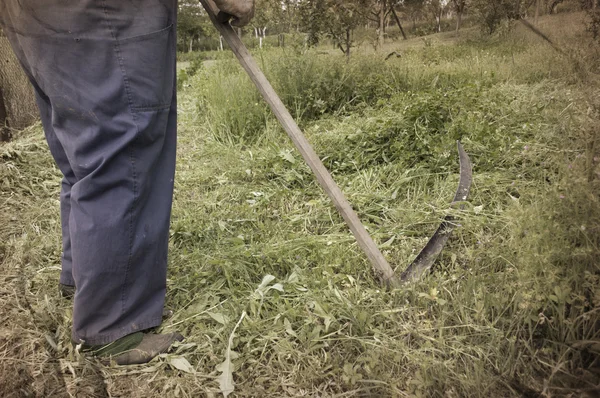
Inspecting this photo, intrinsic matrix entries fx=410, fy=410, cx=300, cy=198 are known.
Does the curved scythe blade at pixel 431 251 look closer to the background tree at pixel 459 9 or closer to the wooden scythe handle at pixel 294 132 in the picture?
the wooden scythe handle at pixel 294 132

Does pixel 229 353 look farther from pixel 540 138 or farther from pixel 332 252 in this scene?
pixel 540 138

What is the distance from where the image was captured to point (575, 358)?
115 cm

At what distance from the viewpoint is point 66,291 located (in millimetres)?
1873

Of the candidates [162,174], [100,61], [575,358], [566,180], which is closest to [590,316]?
[575,358]

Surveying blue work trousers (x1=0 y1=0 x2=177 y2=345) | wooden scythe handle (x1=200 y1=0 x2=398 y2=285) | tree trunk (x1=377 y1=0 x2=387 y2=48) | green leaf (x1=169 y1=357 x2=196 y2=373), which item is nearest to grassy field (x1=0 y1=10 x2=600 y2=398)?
green leaf (x1=169 y1=357 x2=196 y2=373)

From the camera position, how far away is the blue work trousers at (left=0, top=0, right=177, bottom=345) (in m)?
1.26

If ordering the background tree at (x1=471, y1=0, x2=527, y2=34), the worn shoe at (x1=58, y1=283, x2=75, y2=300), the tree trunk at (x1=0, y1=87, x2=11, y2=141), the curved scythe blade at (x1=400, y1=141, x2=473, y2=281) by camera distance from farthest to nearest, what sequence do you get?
the background tree at (x1=471, y1=0, x2=527, y2=34), the tree trunk at (x1=0, y1=87, x2=11, y2=141), the worn shoe at (x1=58, y1=283, x2=75, y2=300), the curved scythe blade at (x1=400, y1=141, x2=473, y2=281)

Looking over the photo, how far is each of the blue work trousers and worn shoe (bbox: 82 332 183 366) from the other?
0.14ft

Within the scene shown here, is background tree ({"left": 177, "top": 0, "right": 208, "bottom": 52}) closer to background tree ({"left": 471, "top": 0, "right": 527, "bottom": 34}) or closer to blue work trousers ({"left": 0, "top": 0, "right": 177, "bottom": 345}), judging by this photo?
background tree ({"left": 471, "top": 0, "right": 527, "bottom": 34})

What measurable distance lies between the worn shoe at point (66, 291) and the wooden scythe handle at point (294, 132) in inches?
48.1

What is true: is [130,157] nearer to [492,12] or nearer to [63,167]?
[63,167]

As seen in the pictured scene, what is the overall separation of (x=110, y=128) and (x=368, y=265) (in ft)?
3.92

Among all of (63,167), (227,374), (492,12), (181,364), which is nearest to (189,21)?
(492,12)

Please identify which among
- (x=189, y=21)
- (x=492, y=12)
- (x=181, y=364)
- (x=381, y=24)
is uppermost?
(x=189, y=21)
